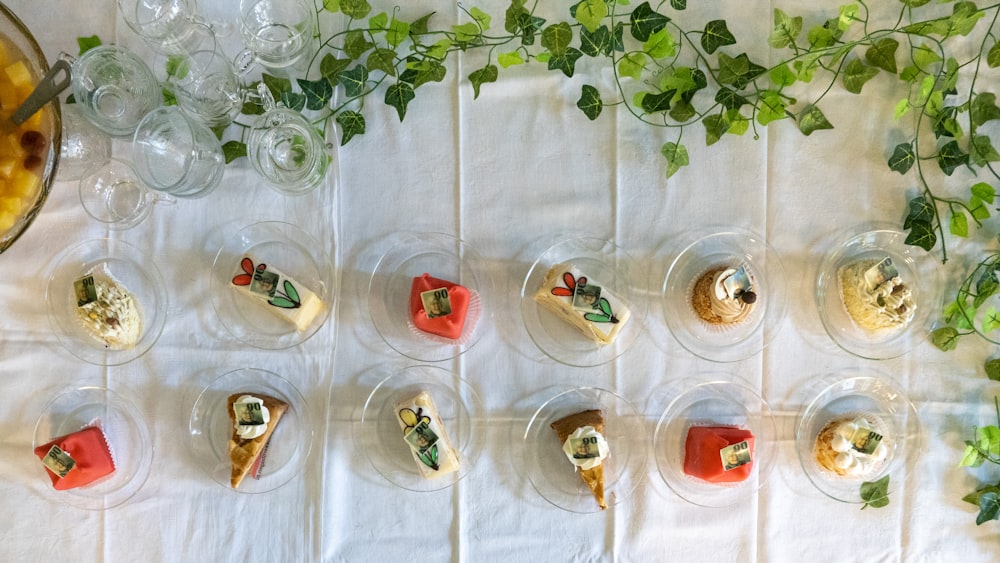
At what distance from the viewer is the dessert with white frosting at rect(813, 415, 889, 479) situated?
4.83ft

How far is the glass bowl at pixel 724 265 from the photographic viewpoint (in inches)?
59.5

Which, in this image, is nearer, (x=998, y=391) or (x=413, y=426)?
(x=413, y=426)

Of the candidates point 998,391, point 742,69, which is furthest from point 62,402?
point 998,391

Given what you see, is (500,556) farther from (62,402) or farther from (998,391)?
(998,391)

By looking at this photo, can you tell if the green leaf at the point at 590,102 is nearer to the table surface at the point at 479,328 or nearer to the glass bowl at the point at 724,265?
the table surface at the point at 479,328

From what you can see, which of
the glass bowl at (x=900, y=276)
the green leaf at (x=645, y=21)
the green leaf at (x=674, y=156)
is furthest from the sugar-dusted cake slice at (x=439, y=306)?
the glass bowl at (x=900, y=276)

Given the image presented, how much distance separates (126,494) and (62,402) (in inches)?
10.1

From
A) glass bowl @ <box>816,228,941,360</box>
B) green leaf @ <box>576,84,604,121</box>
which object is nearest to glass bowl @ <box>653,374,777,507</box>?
glass bowl @ <box>816,228,941,360</box>

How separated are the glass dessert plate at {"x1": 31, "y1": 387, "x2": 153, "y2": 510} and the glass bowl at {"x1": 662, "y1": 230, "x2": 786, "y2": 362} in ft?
4.11

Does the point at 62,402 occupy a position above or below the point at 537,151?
below

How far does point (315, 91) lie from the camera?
1465mm

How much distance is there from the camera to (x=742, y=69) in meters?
1.46

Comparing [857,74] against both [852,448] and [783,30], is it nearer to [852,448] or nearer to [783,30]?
[783,30]

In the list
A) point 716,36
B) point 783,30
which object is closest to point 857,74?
point 783,30
